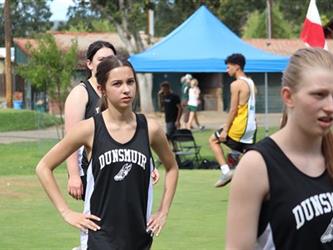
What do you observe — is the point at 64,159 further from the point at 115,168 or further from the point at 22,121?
the point at 22,121

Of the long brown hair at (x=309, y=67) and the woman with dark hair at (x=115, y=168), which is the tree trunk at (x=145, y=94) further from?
the long brown hair at (x=309, y=67)

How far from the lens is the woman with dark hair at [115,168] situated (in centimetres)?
566

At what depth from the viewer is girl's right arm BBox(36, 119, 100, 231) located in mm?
5758

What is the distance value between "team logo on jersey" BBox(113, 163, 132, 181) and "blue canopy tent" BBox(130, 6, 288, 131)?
1535 cm

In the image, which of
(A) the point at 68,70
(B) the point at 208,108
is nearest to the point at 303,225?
(A) the point at 68,70

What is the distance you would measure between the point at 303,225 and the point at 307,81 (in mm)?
537

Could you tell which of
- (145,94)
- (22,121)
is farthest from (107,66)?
(145,94)

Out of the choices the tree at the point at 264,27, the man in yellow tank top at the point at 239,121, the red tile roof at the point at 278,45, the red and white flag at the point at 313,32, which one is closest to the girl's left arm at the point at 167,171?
the man in yellow tank top at the point at 239,121

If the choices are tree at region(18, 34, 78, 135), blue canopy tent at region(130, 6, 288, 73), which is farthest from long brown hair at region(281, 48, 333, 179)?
tree at region(18, 34, 78, 135)

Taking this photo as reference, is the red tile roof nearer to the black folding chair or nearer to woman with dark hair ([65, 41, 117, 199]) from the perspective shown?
the black folding chair

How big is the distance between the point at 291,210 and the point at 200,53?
18115mm

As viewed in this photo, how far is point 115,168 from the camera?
5.63 meters

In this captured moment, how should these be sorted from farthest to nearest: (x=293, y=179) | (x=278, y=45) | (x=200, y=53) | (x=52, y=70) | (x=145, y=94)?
(x=278, y=45)
(x=145, y=94)
(x=52, y=70)
(x=200, y=53)
(x=293, y=179)

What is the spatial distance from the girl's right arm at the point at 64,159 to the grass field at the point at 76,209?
4154 mm
